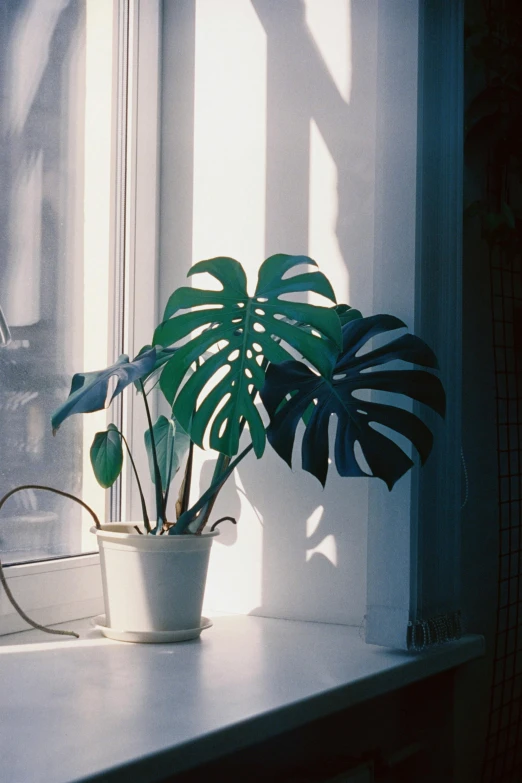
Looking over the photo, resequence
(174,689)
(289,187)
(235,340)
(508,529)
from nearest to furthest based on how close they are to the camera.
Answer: (174,689) → (235,340) → (289,187) → (508,529)

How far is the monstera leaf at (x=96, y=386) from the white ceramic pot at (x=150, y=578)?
0.79ft

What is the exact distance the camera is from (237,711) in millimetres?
1000

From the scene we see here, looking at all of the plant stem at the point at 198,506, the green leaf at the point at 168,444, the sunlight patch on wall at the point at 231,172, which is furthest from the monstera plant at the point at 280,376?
the sunlight patch on wall at the point at 231,172

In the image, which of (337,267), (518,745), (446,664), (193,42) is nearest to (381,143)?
(337,267)

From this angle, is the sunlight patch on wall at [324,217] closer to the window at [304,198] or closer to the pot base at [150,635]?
the window at [304,198]

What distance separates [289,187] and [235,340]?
478 millimetres

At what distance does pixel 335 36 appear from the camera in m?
1.55

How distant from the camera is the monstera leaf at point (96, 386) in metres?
1.15

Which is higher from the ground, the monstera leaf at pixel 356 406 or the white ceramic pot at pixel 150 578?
the monstera leaf at pixel 356 406

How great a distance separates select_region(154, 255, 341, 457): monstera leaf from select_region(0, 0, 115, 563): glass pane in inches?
14.1

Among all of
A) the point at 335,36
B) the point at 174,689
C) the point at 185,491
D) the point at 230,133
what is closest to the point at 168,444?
the point at 185,491

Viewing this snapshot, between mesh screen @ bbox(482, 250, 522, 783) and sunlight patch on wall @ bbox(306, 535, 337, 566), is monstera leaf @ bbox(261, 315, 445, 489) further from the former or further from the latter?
mesh screen @ bbox(482, 250, 522, 783)

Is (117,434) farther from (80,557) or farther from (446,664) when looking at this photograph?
(446,664)

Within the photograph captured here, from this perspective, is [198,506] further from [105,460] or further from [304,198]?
[304,198]
